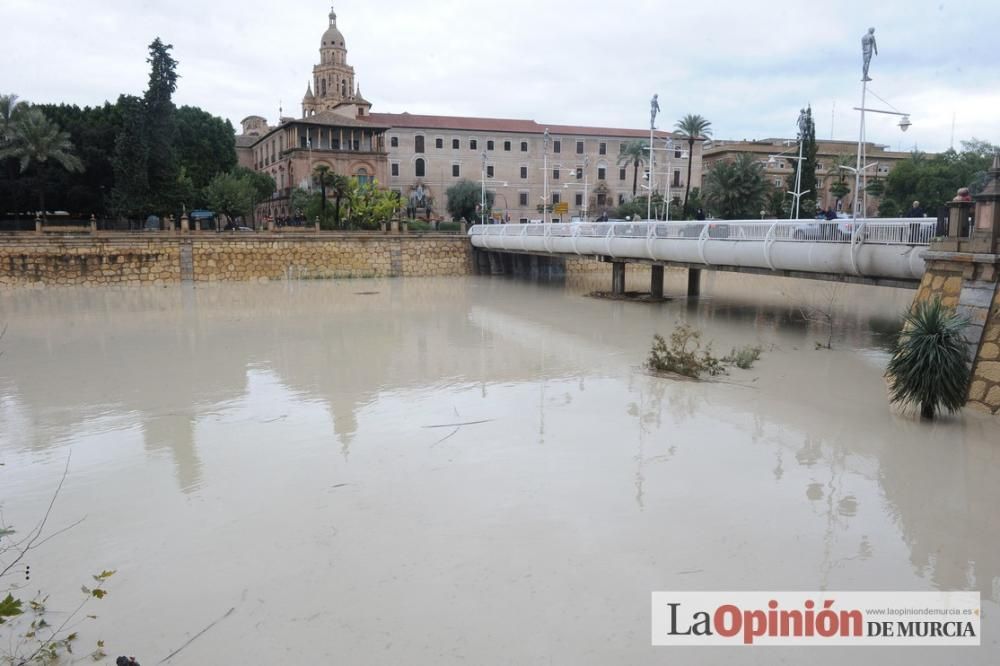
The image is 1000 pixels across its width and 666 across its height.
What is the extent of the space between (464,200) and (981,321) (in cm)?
5584

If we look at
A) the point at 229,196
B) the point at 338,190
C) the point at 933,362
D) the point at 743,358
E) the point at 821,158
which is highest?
the point at 821,158

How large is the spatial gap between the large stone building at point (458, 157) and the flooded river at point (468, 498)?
165ft

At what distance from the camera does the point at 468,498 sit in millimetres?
8023

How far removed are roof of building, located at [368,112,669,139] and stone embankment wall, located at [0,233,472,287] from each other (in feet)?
99.8

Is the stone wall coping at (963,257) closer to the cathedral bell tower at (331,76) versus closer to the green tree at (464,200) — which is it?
the green tree at (464,200)

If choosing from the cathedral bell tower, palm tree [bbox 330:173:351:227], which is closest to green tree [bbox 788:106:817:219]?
palm tree [bbox 330:173:351:227]

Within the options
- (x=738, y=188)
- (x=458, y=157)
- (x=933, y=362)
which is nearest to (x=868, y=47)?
(x=933, y=362)

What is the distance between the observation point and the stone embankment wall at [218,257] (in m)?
34.2

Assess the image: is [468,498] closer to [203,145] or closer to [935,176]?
[935,176]

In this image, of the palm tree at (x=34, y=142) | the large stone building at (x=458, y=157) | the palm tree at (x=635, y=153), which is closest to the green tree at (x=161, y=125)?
the palm tree at (x=34, y=142)

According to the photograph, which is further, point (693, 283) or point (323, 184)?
point (323, 184)

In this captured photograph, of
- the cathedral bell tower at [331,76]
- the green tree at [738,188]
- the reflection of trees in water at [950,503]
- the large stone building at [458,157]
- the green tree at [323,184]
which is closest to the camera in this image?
the reflection of trees in water at [950,503]

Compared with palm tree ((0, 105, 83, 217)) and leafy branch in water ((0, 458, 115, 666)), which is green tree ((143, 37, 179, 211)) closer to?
palm tree ((0, 105, 83, 217))

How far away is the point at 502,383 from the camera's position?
14.2m
